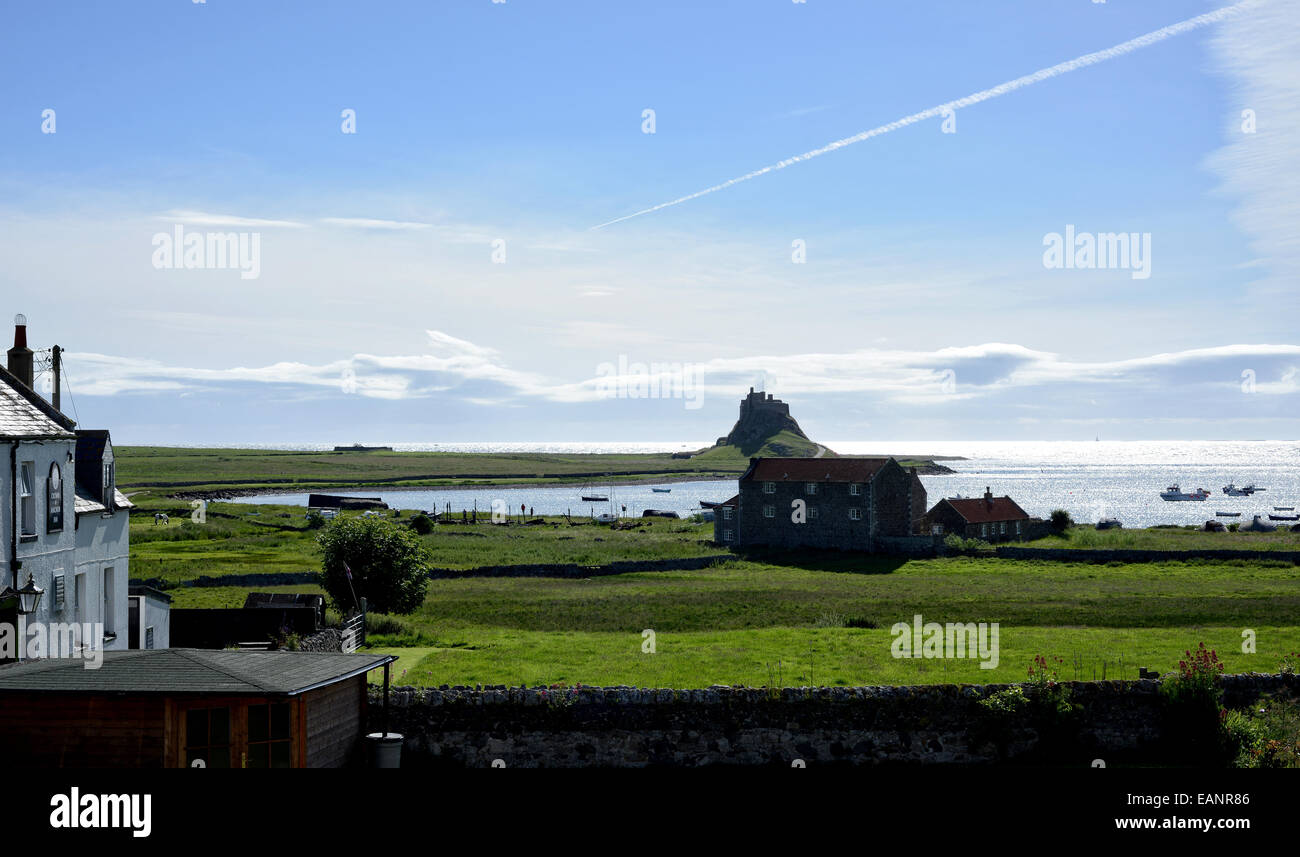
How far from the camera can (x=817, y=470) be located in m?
88.3

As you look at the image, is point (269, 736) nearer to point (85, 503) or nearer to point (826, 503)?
point (85, 503)

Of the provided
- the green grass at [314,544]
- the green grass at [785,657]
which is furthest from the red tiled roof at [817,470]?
the green grass at [785,657]

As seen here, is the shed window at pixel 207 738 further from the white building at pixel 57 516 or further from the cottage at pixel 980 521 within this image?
the cottage at pixel 980 521

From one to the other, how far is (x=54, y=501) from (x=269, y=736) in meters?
12.9

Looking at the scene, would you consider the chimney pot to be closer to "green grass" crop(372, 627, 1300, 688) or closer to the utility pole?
the utility pole

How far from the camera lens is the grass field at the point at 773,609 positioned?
107 feet

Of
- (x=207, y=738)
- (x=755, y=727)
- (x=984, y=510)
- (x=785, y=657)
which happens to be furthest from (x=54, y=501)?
(x=984, y=510)

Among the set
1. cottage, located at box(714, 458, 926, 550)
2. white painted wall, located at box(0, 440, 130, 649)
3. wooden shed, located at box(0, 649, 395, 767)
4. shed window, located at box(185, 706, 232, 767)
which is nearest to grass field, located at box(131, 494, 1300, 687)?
cottage, located at box(714, 458, 926, 550)
